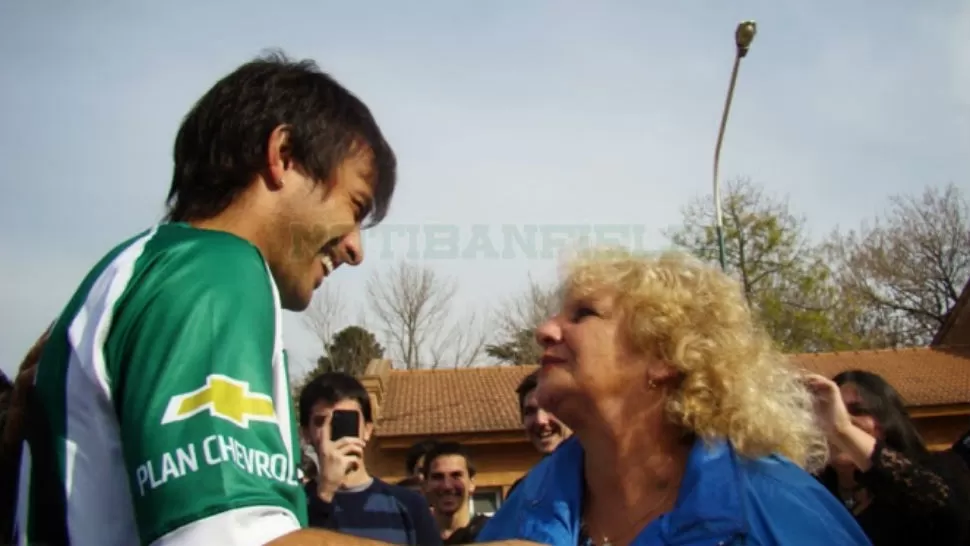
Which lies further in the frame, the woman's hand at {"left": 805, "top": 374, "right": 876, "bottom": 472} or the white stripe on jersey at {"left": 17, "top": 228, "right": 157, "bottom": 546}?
the woman's hand at {"left": 805, "top": 374, "right": 876, "bottom": 472}

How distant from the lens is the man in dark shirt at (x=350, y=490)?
4832 millimetres

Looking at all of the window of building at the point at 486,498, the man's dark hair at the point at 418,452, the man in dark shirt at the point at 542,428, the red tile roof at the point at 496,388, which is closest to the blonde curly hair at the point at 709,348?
the man in dark shirt at the point at 542,428

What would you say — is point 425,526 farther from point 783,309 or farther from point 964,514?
point 783,309

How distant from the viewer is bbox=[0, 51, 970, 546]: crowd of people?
136cm

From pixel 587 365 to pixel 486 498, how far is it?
18.0 meters

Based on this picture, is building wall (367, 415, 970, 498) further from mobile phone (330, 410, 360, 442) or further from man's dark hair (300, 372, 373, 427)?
mobile phone (330, 410, 360, 442)

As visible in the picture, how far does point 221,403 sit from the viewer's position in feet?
4.46

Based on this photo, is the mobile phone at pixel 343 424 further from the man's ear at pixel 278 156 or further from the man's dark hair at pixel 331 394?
the man's ear at pixel 278 156

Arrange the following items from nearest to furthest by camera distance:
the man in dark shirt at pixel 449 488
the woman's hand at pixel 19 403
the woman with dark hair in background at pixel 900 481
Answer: the woman's hand at pixel 19 403 → the woman with dark hair in background at pixel 900 481 → the man in dark shirt at pixel 449 488

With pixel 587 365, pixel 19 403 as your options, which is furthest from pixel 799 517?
pixel 19 403

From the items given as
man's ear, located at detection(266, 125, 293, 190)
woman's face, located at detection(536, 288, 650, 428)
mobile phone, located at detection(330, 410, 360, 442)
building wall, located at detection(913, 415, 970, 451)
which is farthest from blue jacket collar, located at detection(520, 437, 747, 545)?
building wall, located at detection(913, 415, 970, 451)

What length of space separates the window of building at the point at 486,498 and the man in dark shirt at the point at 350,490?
50.0ft

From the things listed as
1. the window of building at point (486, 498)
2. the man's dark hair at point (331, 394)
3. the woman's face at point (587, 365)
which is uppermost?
the woman's face at point (587, 365)

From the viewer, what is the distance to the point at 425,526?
512 cm
